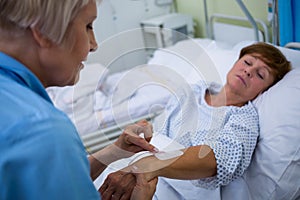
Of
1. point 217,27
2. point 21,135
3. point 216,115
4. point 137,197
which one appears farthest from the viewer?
point 217,27

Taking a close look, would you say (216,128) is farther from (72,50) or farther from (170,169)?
(72,50)

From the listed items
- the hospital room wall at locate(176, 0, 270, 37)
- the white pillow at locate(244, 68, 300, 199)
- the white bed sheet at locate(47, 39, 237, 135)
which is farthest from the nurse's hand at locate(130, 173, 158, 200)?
the hospital room wall at locate(176, 0, 270, 37)

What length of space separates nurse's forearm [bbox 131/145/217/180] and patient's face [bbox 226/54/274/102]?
15.0 inches

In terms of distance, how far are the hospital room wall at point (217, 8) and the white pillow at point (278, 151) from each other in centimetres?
86

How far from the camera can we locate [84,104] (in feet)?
7.27

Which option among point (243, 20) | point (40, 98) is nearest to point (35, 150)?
point (40, 98)

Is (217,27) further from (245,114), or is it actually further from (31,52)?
(31,52)

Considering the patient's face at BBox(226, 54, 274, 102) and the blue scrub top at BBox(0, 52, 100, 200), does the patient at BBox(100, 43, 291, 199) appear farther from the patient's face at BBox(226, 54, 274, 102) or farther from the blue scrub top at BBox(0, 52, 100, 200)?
the blue scrub top at BBox(0, 52, 100, 200)

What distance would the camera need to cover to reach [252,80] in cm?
144

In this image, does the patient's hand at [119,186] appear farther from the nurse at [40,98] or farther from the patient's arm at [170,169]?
the nurse at [40,98]

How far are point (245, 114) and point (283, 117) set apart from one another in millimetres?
141

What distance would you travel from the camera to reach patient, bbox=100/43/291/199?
1137 millimetres

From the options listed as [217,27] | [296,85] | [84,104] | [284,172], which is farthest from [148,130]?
[217,27]

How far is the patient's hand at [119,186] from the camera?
108cm
